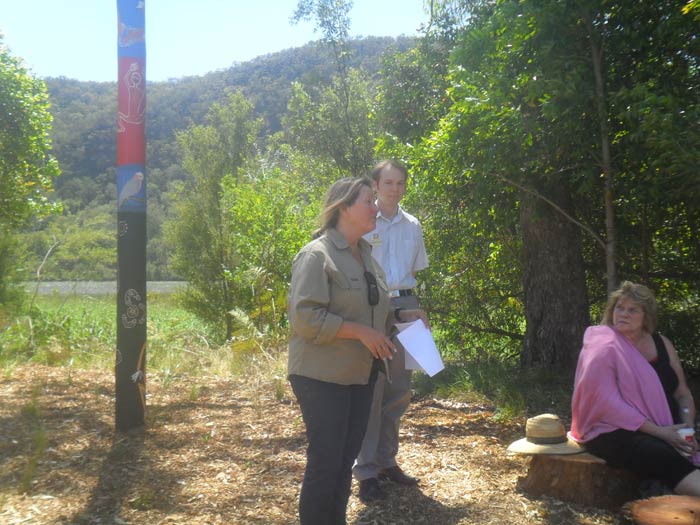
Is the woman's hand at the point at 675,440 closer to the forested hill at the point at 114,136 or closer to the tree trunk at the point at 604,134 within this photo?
the tree trunk at the point at 604,134

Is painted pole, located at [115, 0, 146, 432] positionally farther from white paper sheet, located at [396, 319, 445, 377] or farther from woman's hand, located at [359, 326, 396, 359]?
woman's hand, located at [359, 326, 396, 359]

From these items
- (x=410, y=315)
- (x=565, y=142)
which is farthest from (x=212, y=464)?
(x=565, y=142)

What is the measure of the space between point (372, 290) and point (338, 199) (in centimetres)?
44

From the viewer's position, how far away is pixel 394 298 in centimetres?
430

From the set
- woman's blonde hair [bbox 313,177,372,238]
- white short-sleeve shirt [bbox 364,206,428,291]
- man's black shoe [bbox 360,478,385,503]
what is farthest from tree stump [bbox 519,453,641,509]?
woman's blonde hair [bbox 313,177,372,238]

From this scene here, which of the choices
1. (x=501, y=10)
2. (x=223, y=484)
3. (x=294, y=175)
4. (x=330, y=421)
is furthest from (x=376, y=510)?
(x=294, y=175)

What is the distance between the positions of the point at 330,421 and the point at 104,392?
148 inches

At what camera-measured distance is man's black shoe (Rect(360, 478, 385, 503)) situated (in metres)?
4.05

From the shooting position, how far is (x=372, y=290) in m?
3.21

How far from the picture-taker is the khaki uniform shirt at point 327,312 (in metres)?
2.96

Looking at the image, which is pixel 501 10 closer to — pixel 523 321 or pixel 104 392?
pixel 523 321

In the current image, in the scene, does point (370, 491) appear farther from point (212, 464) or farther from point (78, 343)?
point (78, 343)

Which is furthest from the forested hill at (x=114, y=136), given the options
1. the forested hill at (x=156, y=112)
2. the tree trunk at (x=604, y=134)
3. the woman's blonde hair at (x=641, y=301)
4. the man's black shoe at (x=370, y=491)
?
the woman's blonde hair at (x=641, y=301)

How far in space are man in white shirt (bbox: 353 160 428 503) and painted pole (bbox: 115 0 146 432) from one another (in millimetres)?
1603
